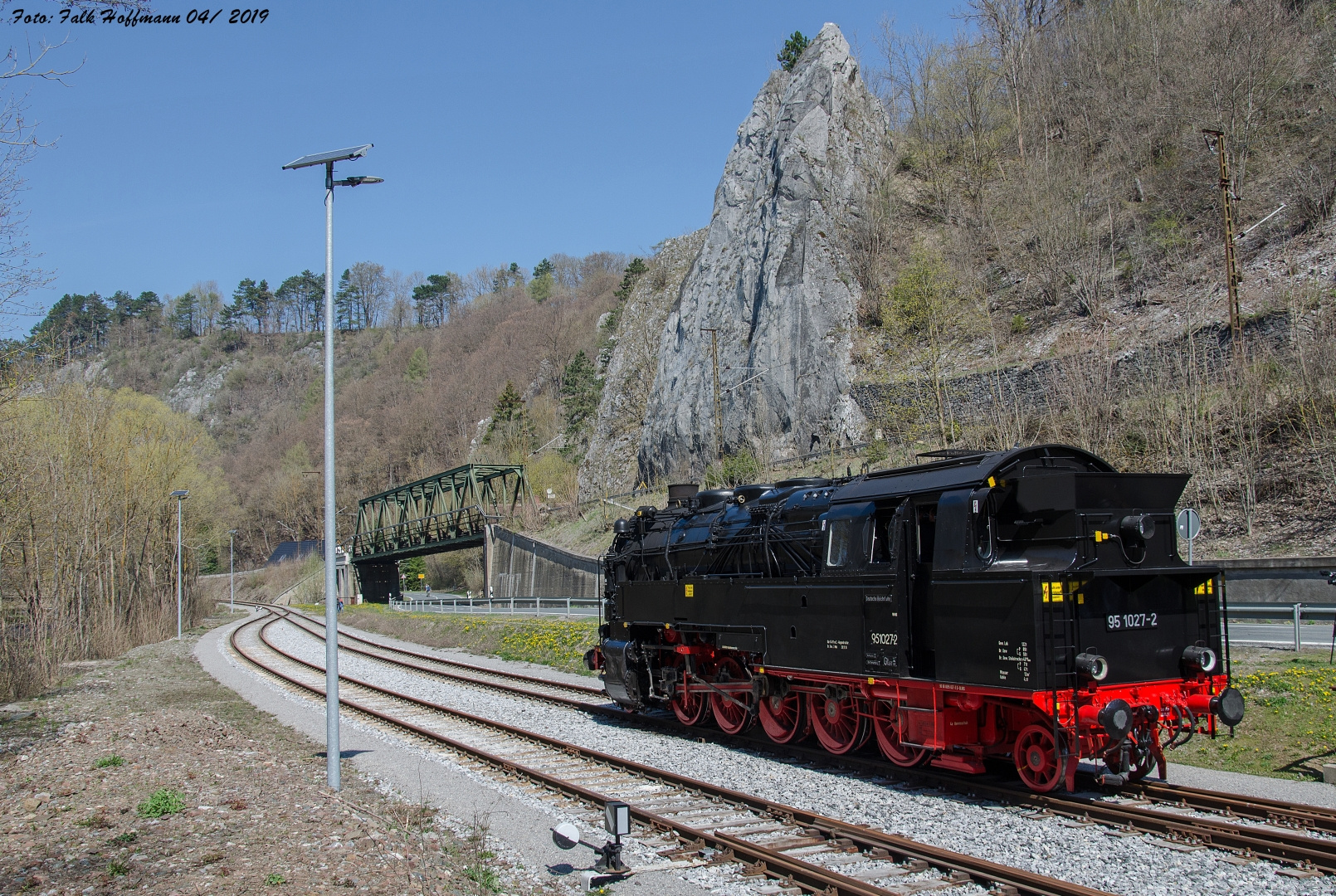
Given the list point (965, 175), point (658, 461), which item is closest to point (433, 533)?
point (658, 461)

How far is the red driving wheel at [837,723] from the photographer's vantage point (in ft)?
36.8

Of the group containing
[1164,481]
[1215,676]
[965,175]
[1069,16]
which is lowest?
[1215,676]

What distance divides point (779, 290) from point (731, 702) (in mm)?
41686

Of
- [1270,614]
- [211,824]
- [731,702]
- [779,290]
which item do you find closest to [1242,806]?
[731,702]

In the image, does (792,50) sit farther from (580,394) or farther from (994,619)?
(994,619)

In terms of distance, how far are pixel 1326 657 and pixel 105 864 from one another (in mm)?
17597

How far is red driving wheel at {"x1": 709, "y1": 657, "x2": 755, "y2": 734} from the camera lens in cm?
1324

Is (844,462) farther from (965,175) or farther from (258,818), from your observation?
(258,818)

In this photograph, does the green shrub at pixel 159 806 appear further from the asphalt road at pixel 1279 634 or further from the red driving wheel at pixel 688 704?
the asphalt road at pixel 1279 634

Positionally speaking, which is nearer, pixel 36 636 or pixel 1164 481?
pixel 1164 481

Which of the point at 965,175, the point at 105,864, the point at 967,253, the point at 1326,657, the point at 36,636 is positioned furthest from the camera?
the point at 965,175

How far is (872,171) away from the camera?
5516cm

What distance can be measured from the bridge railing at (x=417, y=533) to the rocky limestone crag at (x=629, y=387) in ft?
43.5

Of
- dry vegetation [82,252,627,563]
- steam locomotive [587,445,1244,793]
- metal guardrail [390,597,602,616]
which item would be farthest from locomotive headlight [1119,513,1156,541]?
dry vegetation [82,252,627,563]
